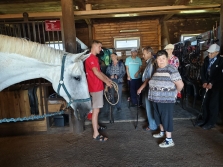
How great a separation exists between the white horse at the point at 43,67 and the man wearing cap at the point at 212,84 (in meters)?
2.32

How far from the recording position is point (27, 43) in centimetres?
177

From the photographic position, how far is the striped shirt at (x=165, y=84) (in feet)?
7.66

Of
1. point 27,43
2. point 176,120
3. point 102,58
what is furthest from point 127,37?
point 27,43

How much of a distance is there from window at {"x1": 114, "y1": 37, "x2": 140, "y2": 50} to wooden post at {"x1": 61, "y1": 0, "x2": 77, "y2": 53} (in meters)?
5.05

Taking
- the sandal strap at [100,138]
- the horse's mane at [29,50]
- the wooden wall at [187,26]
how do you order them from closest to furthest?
the horse's mane at [29,50], the sandal strap at [100,138], the wooden wall at [187,26]

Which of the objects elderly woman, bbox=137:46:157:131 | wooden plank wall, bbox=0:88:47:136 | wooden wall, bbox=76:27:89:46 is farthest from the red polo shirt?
wooden wall, bbox=76:27:89:46

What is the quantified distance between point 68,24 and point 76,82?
5.13ft

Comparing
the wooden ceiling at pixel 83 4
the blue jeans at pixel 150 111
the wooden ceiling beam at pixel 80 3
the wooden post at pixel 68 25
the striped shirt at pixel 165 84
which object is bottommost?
the blue jeans at pixel 150 111

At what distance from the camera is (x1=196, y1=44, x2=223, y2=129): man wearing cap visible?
2.98 m

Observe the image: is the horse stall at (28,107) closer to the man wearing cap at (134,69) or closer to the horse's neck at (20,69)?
the horse's neck at (20,69)

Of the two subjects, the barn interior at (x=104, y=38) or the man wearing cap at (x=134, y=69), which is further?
the man wearing cap at (x=134, y=69)

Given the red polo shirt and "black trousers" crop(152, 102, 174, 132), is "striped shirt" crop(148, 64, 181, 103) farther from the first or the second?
the red polo shirt

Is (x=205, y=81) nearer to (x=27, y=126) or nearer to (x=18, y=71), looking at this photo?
(x=18, y=71)

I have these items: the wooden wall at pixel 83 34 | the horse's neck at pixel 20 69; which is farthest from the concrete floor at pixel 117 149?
the wooden wall at pixel 83 34
